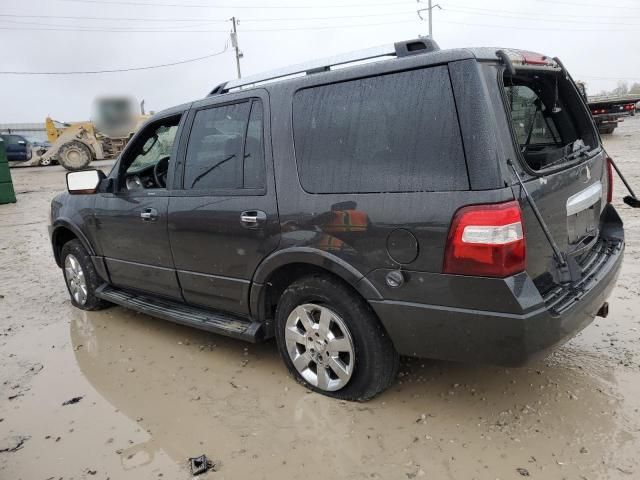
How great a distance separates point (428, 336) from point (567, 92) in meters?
1.94

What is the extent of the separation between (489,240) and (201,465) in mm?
1762

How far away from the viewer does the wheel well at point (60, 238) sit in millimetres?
4855

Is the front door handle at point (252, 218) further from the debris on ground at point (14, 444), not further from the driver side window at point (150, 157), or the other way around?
the debris on ground at point (14, 444)

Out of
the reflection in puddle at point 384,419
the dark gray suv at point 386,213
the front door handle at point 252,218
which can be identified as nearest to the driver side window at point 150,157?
the dark gray suv at point 386,213

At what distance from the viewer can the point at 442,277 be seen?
7.59 ft

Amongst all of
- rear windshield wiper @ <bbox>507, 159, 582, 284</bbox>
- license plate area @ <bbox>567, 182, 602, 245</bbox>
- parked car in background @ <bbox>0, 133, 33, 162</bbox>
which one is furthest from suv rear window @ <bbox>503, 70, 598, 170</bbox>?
parked car in background @ <bbox>0, 133, 33, 162</bbox>

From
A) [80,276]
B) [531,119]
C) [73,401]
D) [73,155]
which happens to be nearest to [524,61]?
[531,119]

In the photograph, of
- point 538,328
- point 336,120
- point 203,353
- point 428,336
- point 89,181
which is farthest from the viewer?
point 89,181

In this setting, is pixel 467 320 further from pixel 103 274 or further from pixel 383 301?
pixel 103 274

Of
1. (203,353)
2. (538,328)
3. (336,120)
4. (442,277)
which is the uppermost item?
(336,120)

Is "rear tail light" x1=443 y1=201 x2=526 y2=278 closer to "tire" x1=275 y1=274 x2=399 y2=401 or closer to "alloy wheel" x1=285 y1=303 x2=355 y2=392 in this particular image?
"tire" x1=275 y1=274 x2=399 y2=401

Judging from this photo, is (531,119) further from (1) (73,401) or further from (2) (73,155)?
(2) (73,155)

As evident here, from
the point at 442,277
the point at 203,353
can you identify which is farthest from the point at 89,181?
the point at 442,277

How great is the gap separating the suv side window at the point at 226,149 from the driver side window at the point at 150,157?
31 centimetres
